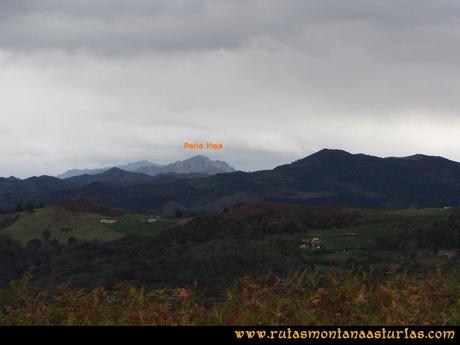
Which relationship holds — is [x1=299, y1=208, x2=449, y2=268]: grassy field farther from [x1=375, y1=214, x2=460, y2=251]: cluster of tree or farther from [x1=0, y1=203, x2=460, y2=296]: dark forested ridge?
[x1=375, y1=214, x2=460, y2=251]: cluster of tree

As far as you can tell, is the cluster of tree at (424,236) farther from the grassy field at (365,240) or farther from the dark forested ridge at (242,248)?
the grassy field at (365,240)

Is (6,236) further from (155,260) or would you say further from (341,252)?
(341,252)

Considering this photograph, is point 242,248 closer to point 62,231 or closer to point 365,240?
point 365,240

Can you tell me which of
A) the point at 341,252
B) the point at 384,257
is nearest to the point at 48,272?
the point at 341,252

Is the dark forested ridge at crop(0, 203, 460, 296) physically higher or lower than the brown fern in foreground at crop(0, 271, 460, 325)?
lower

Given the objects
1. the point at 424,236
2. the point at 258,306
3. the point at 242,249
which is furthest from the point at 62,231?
the point at 258,306

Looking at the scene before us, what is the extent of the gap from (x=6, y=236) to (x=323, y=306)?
181 m

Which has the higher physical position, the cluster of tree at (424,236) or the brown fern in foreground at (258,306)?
the brown fern in foreground at (258,306)

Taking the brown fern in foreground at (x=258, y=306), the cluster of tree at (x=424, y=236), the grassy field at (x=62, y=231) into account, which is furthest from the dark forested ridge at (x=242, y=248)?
the brown fern in foreground at (x=258, y=306)

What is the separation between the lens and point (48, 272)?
15775 centimetres

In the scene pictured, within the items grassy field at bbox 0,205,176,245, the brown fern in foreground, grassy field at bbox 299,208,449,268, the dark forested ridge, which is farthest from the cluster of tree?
the brown fern in foreground

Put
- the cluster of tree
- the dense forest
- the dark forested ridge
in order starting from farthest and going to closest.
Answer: the cluster of tree < the dark forested ridge < the dense forest
